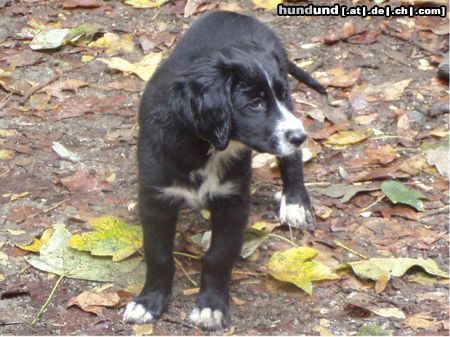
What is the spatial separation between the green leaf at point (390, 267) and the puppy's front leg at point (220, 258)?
0.70 metres

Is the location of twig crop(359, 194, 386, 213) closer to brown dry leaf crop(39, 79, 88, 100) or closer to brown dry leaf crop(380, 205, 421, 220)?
brown dry leaf crop(380, 205, 421, 220)

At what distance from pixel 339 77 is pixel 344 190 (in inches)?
57.6

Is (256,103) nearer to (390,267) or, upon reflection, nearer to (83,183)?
(390,267)

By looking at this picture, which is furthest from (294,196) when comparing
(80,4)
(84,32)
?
(80,4)

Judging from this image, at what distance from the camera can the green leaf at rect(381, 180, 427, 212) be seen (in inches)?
219

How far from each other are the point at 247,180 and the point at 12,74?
292 centimetres

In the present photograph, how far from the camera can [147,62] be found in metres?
7.12

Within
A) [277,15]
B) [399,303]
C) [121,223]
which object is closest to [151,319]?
[121,223]

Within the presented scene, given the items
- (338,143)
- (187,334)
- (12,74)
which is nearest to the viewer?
(187,334)

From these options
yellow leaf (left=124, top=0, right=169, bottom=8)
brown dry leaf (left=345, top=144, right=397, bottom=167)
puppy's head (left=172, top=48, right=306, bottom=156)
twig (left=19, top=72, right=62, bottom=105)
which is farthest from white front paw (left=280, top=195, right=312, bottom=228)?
yellow leaf (left=124, top=0, right=169, bottom=8)

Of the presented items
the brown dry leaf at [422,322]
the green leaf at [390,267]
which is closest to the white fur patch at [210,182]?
the green leaf at [390,267]

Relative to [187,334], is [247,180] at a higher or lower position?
higher

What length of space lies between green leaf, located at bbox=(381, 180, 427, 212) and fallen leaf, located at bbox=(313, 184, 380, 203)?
10 centimetres

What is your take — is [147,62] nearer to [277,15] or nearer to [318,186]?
[277,15]
